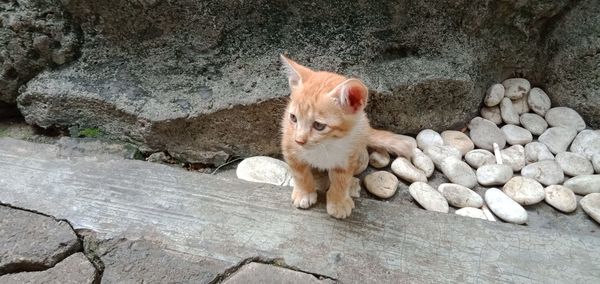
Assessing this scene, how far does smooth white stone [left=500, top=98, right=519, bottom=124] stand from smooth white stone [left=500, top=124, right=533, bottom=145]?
5 centimetres

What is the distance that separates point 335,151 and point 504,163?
926 mm

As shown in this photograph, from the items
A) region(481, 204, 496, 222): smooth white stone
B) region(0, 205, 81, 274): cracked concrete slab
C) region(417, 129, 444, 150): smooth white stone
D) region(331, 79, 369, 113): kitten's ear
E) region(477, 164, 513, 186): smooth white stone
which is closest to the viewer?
region(331, 79, 369, 113): kitten's ear

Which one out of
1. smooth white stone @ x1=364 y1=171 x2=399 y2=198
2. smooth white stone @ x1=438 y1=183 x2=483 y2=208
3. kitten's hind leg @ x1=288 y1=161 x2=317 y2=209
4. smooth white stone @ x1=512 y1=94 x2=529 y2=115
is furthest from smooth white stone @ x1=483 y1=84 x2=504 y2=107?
kitten's hind leg @ x1=288 y1=161 x2=317 y2=209

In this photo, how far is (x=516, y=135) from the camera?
7.10 feet

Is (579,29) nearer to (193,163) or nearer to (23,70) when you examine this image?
(193,163)

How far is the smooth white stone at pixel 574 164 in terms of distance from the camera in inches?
77.7

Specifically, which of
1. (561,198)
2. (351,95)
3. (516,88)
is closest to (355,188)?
(351,95)

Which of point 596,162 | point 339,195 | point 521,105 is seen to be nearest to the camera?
point 339,195

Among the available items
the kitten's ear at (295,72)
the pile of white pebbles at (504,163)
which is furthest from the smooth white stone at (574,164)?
the kitten's ear at (295,72)

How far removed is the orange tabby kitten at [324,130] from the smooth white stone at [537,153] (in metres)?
0.92

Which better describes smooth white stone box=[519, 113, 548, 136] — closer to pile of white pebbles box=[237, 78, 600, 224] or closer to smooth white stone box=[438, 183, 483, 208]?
pile of white pebbles box=[237, 78, 600, 224]

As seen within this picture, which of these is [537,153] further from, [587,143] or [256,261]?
[256,261]

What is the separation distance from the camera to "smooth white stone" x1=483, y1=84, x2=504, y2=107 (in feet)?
7.38

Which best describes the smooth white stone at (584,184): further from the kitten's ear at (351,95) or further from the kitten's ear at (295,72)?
the kitten's ear at (295,72)
